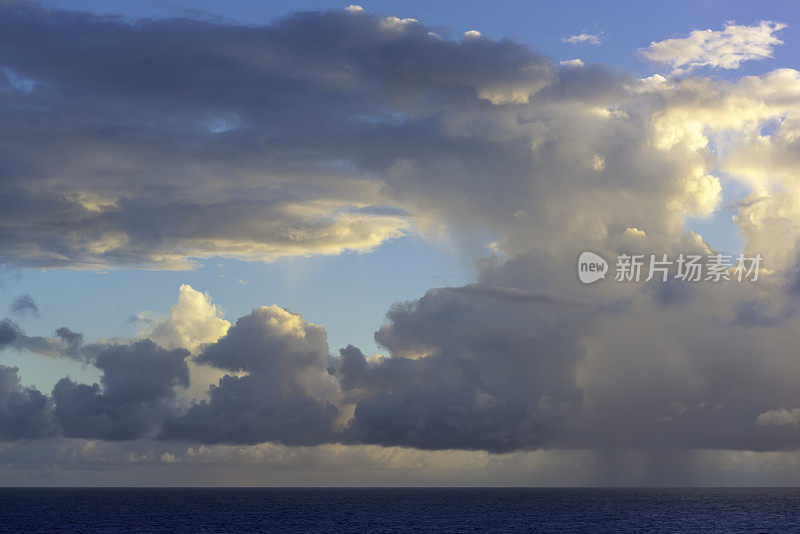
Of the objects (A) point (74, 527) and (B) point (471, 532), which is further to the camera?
(A) point (74, 527)

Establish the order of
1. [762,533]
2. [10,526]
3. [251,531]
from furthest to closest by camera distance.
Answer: [10,526]
[251,531]
[762,533]

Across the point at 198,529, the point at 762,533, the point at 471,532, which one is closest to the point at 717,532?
the point at 762,533

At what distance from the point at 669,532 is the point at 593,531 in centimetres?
1752

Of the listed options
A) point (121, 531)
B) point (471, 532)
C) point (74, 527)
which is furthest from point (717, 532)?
point (74, 527)

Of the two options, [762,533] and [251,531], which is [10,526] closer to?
[251,531]

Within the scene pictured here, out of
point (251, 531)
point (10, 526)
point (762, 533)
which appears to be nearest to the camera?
point (762, 533)

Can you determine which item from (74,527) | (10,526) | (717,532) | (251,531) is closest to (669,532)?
(717,532)

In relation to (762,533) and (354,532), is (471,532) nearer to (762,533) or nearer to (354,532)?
(354,532)

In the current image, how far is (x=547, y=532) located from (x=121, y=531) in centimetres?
10226

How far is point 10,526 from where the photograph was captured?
194875 millimetres

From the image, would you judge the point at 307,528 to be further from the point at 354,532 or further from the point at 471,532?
the point at 471,532

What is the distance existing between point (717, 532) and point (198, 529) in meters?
125

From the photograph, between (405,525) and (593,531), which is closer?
(593,531)

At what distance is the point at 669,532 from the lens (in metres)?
171
